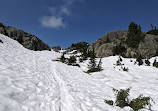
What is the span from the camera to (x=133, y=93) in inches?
191

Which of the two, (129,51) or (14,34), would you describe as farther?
(14,34)

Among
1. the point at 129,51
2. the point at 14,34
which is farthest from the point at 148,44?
the point at 14,34

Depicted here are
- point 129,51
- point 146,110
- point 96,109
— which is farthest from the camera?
point 129,51

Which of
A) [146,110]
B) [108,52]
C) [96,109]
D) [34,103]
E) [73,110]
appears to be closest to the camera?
[34,103]

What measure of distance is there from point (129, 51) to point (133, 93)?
16617mm

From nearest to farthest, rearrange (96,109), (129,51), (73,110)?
(73,110) < (96,109) < (129,51)

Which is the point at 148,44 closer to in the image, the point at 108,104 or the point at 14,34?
the point at 108,104

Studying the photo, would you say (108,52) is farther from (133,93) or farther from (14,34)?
(14,34)

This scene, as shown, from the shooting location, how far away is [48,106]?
273cm

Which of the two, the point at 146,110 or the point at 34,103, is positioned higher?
the point at 34,103

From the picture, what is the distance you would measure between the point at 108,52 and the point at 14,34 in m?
26.6

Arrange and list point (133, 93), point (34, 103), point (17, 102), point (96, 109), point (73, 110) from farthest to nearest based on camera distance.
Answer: point (133, 93) → point (96, 109) → point (73, 110) → point (34, 103) → point (17, 102)

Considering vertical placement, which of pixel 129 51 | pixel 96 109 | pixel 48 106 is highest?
pixel 129 51

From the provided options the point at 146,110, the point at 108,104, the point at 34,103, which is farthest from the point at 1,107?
the point at 146,110
